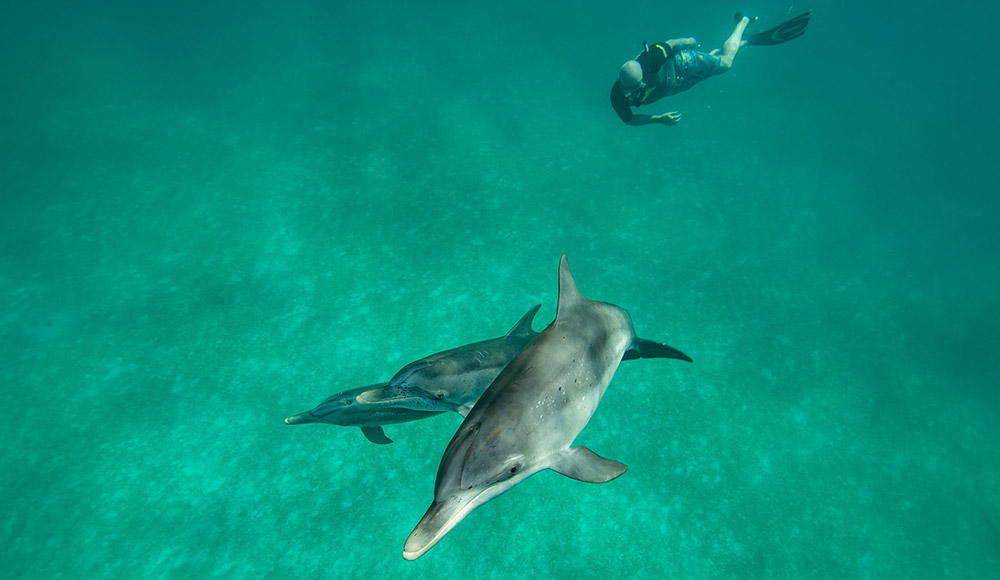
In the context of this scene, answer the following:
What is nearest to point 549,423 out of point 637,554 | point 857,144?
point 637,554

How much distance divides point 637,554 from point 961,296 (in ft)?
43.5

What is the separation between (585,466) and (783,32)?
50.7 ft

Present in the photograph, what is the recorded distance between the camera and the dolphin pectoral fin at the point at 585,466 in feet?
12.5

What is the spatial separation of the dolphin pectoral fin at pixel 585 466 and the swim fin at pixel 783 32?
14498mm

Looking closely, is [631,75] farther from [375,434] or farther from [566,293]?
[375,434]

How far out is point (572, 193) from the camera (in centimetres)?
1302

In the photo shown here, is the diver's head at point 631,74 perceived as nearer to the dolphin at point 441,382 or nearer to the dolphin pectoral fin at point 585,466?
the dolphin at point 441,382

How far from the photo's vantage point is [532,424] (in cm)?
361

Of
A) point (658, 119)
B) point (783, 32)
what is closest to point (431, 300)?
point (658, 119)

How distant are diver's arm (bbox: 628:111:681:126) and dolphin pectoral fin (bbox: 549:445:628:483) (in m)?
6.69

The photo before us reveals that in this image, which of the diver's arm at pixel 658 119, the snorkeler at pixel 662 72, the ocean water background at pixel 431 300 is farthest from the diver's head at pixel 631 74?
the ocean water background at pixel 431 300

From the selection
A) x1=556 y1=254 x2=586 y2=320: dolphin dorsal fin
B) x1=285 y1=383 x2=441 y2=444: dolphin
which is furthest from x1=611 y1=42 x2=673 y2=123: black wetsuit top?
x1=285 y1=383 x2=441 y2=444: dolphin

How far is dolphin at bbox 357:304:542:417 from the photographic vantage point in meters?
4.95

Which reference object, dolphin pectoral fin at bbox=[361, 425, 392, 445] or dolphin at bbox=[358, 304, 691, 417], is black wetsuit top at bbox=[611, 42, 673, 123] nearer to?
dolphin at bbox=[358, 304, 691, 417]
